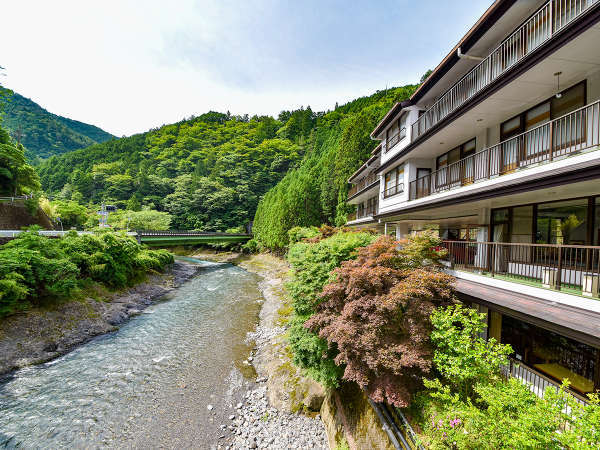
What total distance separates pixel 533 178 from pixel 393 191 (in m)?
10.2

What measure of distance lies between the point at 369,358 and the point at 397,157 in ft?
41.0

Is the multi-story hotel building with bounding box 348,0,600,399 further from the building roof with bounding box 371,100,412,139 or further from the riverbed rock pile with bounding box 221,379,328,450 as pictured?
the riverbed rock pile with bounding box 221,379,328,450

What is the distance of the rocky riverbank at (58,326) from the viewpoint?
1152 centimetres

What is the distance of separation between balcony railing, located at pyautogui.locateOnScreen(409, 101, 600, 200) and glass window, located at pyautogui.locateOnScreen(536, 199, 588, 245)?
1645mm

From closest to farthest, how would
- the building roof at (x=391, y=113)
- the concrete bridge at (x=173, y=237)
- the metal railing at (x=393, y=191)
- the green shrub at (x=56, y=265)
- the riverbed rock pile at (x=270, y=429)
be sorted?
the riverbed rock pile at (x=270, y=429), the green shrub at (x=56, y=265), the building roof at (x=391, y=113), the metal railing at (x=393, y=191), the concrete bridge at (x=173, y=237)

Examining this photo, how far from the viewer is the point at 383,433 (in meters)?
6.73

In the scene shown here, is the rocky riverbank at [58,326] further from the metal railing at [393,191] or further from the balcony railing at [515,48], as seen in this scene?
the balcony railing at [515,48]

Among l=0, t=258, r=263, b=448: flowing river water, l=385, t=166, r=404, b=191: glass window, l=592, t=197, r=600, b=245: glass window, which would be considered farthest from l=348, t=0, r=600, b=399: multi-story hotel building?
l=0, t=258, r=263, b=448: flowing river water

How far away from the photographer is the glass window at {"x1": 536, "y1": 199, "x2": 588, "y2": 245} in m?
7.14

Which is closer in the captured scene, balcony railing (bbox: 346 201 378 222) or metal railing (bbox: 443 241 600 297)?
metal railing (bbox: 443 241 600 297)

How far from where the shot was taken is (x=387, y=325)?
6.97 metres

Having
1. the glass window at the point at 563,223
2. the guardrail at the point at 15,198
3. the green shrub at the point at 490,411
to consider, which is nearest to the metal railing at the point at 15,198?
the guardrail at the point at 15,198

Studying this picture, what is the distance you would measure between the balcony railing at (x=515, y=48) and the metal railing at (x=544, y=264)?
18.1 ft

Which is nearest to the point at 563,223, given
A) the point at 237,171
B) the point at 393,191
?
the point at 393,191
